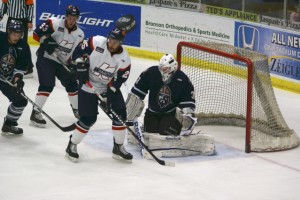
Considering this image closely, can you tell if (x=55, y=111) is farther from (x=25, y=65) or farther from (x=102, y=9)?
(x=102, y=9)

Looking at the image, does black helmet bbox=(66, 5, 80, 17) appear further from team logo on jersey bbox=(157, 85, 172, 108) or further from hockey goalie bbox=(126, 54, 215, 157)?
team logo on jersey bbox=(157, 85, 172, 108)

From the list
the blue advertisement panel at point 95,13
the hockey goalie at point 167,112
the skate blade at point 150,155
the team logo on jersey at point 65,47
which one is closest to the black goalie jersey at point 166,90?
the hockey goalie at point 167,112

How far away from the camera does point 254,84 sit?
6.68 meters

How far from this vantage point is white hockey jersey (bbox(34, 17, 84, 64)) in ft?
23.0

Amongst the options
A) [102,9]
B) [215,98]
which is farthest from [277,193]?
[102,9]

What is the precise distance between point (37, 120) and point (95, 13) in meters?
3.82

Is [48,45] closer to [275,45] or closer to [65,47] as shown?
[65,47]

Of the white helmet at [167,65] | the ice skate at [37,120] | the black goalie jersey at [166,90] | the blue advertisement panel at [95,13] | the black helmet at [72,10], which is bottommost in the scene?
the ice skate at [37,120]

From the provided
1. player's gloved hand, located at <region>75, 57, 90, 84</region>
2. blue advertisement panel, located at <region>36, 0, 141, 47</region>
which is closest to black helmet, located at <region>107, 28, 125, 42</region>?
player's gloved hand, located at <region>75, 57, 90, 84</region>

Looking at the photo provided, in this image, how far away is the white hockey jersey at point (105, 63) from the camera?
593cm

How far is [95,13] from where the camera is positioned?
1070 cm

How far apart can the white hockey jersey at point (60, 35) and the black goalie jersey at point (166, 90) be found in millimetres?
942

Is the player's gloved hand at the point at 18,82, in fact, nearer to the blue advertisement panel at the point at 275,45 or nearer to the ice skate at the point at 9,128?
the ice skate at the point at 9,128

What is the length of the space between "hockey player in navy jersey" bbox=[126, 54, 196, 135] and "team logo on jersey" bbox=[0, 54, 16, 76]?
1.00 meters
